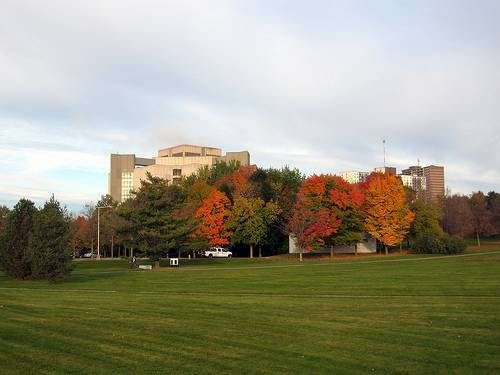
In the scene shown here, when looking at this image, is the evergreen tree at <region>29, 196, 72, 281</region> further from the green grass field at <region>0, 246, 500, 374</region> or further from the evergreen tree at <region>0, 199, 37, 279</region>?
the green grass field at <region>0, 246, 500, 374</region>

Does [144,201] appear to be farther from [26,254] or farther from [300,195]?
[300,195]

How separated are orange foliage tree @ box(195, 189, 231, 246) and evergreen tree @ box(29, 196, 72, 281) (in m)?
32.5

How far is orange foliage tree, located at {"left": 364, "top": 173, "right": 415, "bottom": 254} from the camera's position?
66.4 m

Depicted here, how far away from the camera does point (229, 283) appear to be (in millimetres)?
28281

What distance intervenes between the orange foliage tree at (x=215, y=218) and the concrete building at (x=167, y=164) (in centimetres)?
5412

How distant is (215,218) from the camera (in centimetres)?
6688

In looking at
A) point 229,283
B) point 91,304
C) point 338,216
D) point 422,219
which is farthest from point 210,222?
point 91,304

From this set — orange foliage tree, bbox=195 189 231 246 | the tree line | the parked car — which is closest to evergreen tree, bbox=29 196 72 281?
the tree line

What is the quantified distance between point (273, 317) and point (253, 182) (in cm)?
6259

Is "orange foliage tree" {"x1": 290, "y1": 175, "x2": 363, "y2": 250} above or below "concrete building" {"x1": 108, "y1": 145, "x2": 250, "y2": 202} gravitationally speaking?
below

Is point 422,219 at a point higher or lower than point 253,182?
lower

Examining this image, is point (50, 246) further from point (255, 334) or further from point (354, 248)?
point (354, 248)

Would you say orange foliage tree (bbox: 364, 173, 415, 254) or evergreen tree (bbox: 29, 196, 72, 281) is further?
orange foliage tree (bbox: 364, 173, 415, 254)

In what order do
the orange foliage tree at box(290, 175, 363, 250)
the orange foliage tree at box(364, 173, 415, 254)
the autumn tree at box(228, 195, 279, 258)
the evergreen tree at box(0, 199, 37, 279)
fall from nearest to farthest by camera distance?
the evergreen tree at box(0, 199, 37, 279) < the orange foliage tree at box(290, 175, 363, 250) < the orange foliage tree at box(364, 173, 415, 254) < the autumn tree at box(228, 195, 279, 258)
